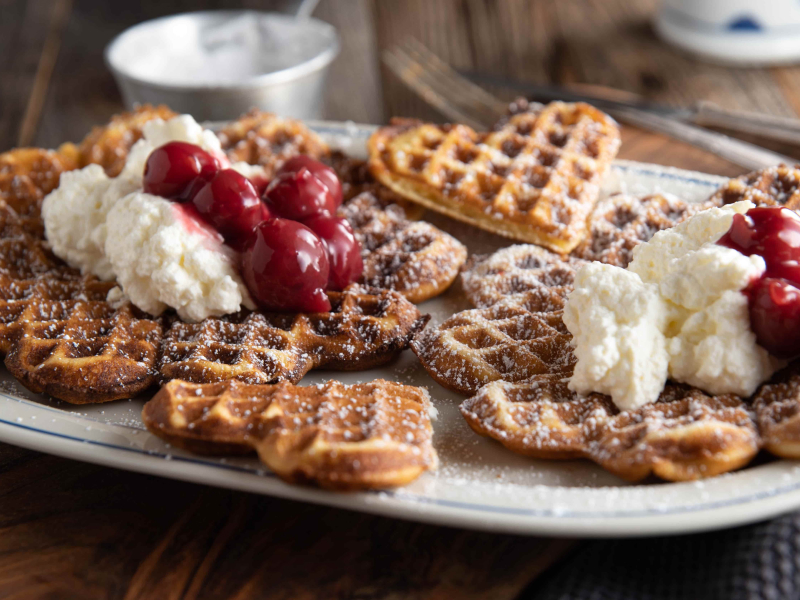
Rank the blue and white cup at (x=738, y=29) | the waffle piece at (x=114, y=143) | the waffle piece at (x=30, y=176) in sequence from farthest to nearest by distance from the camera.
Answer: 1. the blue and white cup at (x=738, y=29)
2. the waffle piece at (x=114, y=143)
3. the waffle piece at (x=30, y=176)

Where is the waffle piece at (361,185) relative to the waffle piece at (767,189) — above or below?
below

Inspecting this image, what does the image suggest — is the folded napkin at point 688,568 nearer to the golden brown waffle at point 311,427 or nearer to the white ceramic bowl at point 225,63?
the golden brown waffle at point 311,427

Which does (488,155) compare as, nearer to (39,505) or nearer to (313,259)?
(313,259)

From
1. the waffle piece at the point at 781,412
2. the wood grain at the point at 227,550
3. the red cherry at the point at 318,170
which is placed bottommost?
the wood grain at the point at 227,550

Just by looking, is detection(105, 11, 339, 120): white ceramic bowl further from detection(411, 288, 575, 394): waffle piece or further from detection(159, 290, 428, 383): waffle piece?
detection(411, 288, 575, 394): waffle piece

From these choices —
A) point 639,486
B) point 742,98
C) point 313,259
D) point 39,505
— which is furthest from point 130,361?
point 742,98

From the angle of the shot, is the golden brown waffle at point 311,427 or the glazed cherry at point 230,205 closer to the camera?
the golden brown waffle at point 311,427

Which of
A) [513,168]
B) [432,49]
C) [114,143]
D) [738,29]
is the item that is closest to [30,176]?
[114,143]

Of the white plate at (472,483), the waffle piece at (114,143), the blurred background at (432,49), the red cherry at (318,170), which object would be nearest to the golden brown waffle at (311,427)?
the white plate at (472,483)

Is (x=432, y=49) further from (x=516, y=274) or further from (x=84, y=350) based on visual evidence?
(x=84, y=350)
